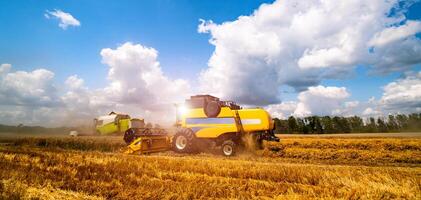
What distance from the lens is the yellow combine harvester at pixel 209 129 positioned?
42.9 feet

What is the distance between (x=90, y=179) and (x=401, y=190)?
6.81 m

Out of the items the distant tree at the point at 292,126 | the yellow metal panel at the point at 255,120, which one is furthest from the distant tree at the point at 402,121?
the yellow metal panel at the point at 255,120

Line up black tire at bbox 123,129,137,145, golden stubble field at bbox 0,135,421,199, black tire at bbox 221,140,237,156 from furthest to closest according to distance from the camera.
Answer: black tire at bbox 123,129,137,145
black tire at bbox 221,140,237,156
golden stubble field at bbox 0,135,421,199

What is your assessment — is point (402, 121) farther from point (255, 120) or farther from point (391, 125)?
point (255, 120)

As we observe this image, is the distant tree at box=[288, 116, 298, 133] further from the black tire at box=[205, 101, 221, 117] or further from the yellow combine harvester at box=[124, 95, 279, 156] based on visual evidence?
the black tire at box=[205, 101, 221, 117]

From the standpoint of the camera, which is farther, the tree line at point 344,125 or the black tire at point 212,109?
the tree line at point 344,125

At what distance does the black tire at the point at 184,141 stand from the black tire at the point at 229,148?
182 cm

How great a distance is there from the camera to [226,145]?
13102 millimetres

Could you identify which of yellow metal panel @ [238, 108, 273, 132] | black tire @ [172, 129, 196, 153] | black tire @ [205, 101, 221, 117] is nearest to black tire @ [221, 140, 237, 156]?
yellow metal panel @ [238, 108, 273, 132]

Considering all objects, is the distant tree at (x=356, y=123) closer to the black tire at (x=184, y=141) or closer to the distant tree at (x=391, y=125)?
the distant tree at (x=391, y=125)

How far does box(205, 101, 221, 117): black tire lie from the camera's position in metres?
13.7

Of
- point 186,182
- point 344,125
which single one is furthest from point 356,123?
point 186,182

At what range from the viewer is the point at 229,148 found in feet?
42.6

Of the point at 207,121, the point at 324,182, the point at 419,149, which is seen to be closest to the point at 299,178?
the point at 324,182
